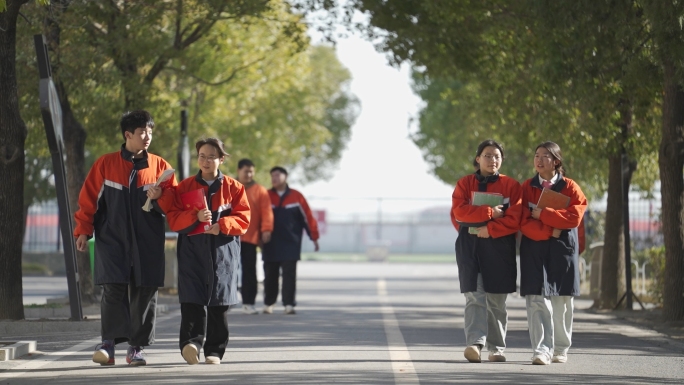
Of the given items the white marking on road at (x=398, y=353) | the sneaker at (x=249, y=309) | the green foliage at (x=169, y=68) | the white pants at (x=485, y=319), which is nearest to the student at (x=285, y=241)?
the sneaker at (x=249, y=309)

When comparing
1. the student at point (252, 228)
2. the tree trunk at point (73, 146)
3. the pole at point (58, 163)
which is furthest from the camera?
the tree trunk at point (73, 146)

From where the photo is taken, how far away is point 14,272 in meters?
14.9

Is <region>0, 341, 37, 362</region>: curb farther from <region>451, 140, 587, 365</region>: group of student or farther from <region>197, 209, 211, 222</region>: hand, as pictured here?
<region>451, 140, 587, 365</region>: group of student

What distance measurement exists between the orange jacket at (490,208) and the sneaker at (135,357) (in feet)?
9.10

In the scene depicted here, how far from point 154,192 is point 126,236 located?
409mm

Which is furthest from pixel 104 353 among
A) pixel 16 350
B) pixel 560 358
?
pixel 560 358

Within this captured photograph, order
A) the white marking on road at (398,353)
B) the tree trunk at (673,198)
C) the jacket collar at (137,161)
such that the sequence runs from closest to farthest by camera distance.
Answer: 1. the white marking on road at (398,353)
2. the jacket collar at (137,161)
3. the tree trunk at (673,198)

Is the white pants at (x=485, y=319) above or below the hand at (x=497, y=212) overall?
below

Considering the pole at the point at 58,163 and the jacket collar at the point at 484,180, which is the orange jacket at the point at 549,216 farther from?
the pole at the point at 58,163

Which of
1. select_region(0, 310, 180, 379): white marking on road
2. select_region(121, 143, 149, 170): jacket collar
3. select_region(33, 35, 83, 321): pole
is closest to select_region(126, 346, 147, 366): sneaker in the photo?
select_region(0, 310, 180, 379): white marking on road

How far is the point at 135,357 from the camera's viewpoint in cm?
1093

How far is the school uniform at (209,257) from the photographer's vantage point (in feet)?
35.5

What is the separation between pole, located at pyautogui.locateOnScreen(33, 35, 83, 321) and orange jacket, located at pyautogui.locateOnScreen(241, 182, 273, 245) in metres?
3.83

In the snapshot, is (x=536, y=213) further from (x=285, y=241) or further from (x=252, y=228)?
(x=285, y=241)
